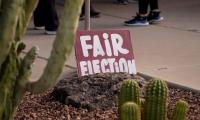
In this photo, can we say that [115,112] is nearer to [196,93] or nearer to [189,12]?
[196,93]

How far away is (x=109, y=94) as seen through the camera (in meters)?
5.68

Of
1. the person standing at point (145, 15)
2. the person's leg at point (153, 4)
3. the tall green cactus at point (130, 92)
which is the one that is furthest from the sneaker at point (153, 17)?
the tall green cactus at point (130, 92)

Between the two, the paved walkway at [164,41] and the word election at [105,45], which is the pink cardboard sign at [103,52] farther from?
the paved walkway at [164,41]

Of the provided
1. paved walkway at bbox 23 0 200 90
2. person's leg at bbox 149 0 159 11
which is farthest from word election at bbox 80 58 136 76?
person's leg at bbox 149 0 159 11

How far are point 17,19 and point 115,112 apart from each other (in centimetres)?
192

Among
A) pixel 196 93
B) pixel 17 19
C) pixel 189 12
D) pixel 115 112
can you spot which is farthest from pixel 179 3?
pixel 17 19

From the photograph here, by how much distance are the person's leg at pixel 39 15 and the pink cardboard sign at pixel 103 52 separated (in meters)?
3.67

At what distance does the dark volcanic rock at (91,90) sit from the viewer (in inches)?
220

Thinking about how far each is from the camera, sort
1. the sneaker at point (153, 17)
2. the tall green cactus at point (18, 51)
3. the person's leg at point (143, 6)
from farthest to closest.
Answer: the sneaker at point (153, 17)
the person's leg at point (143, 6)
the tall green cactus at point (18, 51)

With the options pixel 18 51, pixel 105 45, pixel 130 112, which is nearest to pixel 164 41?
pixel 105 45

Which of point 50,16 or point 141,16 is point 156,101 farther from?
point 141,16

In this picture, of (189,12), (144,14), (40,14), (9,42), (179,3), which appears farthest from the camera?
(179,3)

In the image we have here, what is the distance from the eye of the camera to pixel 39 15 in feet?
32.3

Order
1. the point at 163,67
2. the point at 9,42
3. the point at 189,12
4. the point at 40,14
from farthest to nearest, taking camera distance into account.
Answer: the point at 189,12, the point at 40,14, the point at 163,67, the point at 9,42
